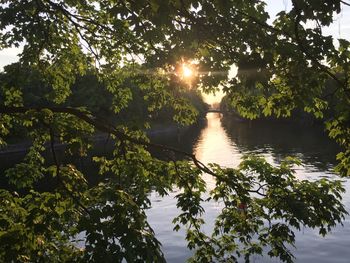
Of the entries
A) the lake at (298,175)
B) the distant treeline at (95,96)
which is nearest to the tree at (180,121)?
the distant treeline at (95,96)

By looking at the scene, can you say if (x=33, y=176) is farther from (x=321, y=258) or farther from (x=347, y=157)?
(x=321, y=258)

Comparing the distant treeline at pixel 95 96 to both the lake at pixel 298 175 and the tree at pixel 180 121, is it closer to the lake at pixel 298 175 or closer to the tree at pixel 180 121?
the tree at pixel 180 121

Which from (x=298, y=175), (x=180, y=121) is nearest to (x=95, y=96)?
(x=298, y=175)

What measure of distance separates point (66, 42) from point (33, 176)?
431 centimetres

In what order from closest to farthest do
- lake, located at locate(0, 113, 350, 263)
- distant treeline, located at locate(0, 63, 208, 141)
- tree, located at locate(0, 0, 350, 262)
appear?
tree, located at locate(0, 0, 350, 262), distant treeline, located at locate(0, 63, 208, 141), lake, located at locate(0, 113, 350, 263)

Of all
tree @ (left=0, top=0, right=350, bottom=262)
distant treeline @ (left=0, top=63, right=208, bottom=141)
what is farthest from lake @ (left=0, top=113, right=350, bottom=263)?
distant treeline @ (left=0, top=63, right=208, bottom=141)

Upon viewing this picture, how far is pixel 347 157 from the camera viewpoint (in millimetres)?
8094

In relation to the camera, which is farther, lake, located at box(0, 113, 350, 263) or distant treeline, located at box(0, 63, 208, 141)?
lake, located at box(0, 113, 350, 263)

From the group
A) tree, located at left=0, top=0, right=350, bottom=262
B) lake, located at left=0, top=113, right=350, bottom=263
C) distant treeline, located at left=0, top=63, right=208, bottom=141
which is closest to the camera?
tree, located at left=0, top=0, right=350, bottom=262

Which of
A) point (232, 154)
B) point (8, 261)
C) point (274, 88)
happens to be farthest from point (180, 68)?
point (232, 154)

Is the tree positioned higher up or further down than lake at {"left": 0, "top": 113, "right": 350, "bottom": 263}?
higher up

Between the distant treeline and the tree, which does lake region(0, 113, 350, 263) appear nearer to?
the tree

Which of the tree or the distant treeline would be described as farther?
the distant treeline

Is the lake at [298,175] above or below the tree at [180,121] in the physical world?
below
